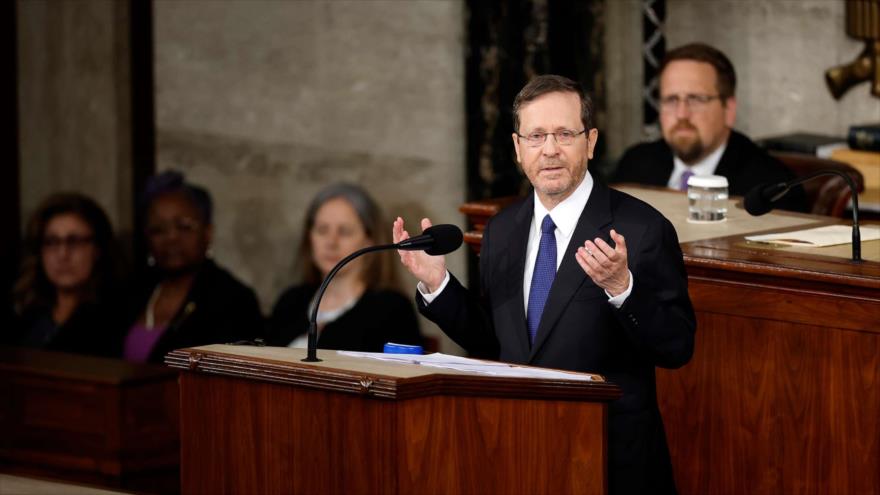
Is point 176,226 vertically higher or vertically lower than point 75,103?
lower

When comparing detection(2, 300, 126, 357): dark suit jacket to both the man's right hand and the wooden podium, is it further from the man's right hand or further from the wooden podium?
the wooden podium

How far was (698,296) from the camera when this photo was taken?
378 cm

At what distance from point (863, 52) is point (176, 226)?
265 cm

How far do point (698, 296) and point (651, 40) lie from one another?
242 centimetres

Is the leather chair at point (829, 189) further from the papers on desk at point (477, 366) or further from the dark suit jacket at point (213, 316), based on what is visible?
the papers on desk at point (477, 366)

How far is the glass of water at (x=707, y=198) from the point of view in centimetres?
423

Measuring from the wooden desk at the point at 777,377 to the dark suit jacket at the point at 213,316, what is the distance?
79.1 inches

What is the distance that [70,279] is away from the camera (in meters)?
5.78

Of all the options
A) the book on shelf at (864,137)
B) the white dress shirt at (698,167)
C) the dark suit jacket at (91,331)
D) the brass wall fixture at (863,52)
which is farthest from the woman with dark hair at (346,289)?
the brass wall fixture at (863,52)

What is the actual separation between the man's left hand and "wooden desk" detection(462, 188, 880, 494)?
2.52 feet

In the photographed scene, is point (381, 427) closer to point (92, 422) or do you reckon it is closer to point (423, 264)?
point (423, 264)

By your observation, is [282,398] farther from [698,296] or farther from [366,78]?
[366,78]

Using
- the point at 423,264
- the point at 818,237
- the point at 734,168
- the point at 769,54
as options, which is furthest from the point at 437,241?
the point at 769,54

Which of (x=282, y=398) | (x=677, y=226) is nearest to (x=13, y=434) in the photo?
(x=677, y=226)
